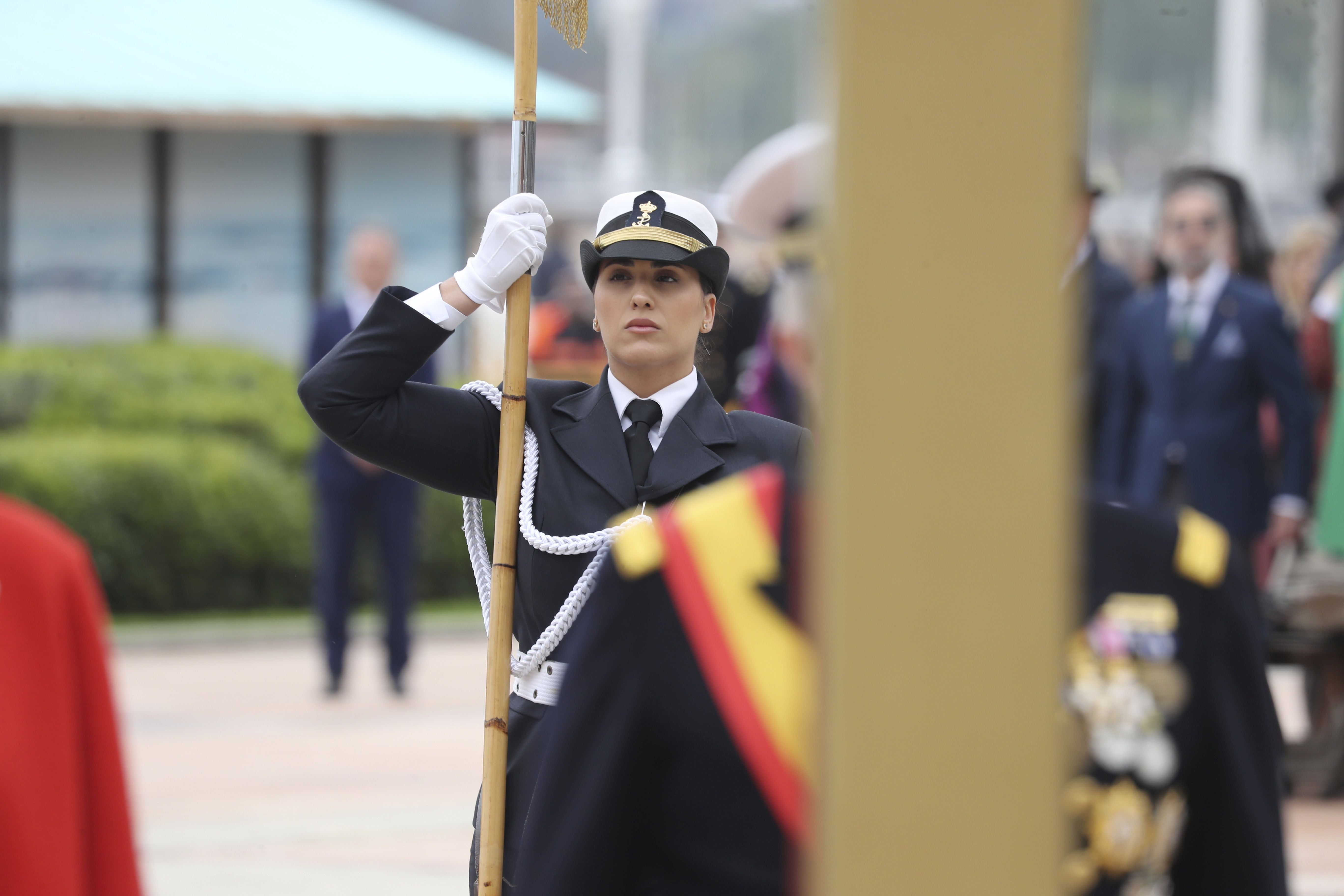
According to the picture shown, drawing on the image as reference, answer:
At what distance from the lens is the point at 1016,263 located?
91 cm

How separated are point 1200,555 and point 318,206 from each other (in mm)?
13582

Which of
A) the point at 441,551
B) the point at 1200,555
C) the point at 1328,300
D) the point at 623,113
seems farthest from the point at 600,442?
the point at 623,113

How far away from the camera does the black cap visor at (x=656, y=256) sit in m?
2.84

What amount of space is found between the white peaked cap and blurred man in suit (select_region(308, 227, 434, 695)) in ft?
16.8

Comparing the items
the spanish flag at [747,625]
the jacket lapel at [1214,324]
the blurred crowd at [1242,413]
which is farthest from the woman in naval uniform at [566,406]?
the jacket lapel at [1214,324]

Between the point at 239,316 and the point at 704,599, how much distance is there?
1350 cm

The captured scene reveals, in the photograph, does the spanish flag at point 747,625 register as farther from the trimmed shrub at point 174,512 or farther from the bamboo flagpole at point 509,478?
the trimmed shrub at point 174,512

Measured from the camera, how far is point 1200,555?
151cm

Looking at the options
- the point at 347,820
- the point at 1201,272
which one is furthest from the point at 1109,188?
the point at 347,820

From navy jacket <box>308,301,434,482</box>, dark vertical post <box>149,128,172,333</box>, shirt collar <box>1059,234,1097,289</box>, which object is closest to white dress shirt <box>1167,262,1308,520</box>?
navy jacket <box>308,301,434,482</box>

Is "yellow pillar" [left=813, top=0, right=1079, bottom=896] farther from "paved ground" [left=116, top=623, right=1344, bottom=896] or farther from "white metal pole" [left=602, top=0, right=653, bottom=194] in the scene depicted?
"white metal pole" [left=602, top=0, right=653, bottom=194]

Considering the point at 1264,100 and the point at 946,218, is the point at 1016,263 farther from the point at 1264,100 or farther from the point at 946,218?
the point at 1264,100

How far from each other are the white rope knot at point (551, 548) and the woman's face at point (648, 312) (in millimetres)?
199

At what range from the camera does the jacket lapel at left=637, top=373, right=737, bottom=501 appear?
9.14 feet
